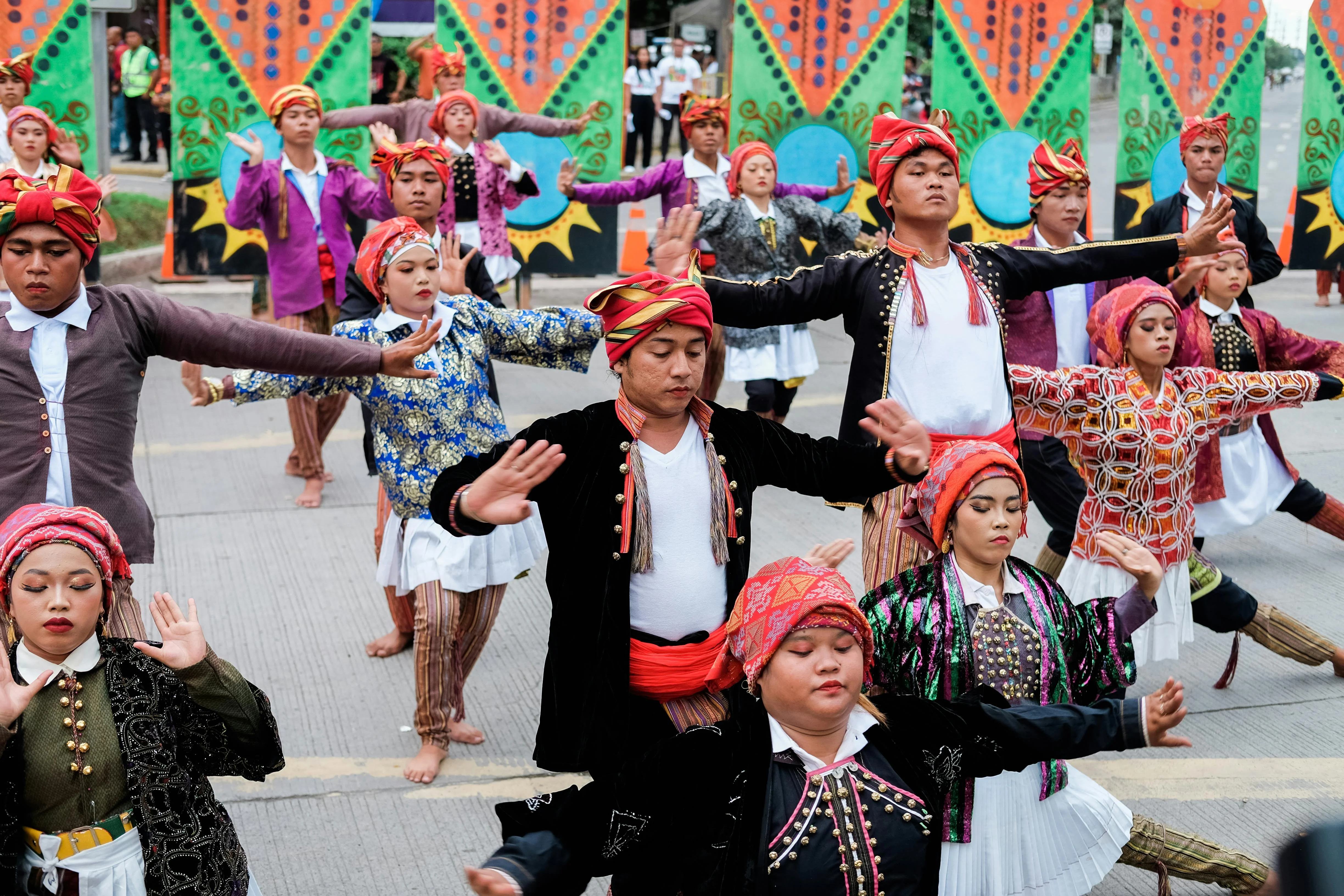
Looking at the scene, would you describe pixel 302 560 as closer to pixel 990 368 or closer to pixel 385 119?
pixel 990 368

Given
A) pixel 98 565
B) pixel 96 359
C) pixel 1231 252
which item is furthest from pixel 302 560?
pixel 1231 252

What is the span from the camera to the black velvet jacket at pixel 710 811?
316 cm

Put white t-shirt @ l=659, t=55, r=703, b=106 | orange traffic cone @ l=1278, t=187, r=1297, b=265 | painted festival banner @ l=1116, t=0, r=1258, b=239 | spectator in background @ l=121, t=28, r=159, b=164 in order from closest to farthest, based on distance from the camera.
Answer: painted festival banner @ l=1116, t=0, r=1258, b=239 → orange traffic cone @ l=1278, t=187, r=1297, b=265 → spectator in background @ l=121, t=28, r=159, b=164 → white t-shirt @ l=659, t=55, r=703, b=106

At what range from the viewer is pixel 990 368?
4969 millimetres

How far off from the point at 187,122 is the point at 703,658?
9527mm

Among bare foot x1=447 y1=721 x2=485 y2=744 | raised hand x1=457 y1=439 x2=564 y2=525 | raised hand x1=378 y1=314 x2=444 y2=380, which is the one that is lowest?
bare foot x1=447 y1=721 x2=485 y2=744

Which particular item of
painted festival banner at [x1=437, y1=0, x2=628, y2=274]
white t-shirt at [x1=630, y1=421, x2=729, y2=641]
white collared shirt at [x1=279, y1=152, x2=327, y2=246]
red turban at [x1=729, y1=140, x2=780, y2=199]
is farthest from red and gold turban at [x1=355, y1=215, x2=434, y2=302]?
painted festival banner at [x1=437, y1=0, x2=628, y2=274]

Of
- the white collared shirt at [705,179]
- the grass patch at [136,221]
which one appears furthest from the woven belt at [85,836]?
the grass patch at [136,221]

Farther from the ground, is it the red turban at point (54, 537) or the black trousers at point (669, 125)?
the black trousers at point (669, 125)

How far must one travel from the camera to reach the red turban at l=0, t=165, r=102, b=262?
4086 mm

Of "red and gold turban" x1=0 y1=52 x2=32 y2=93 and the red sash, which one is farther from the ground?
"red and gold turban" x1=0 y1=52 x2=32 y2=93

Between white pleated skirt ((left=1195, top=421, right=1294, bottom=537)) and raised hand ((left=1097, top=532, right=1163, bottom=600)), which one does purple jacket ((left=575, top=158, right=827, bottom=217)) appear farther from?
raised hand ((left=1097, top=532, right=1163, bottom=600))

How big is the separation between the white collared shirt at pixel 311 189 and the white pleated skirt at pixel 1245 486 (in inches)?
182

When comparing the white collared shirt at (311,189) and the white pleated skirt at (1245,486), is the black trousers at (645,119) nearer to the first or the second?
the white collared shirt at (311,189)
